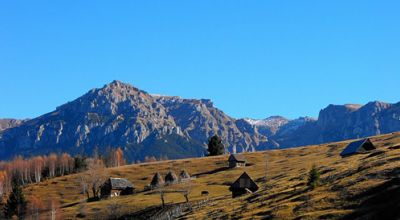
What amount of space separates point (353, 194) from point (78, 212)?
7441 centimetres

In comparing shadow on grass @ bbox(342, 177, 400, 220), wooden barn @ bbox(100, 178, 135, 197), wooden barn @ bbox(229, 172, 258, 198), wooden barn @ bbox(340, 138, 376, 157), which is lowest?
shadow on grass @ bbox(342, 177, 400, 220)

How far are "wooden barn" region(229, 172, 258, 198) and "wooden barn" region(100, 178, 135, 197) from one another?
47.0 metres

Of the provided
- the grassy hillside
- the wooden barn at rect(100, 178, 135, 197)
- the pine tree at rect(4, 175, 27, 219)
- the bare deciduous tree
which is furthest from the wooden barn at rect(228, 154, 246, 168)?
the pine tree at rect(4, 175, 27, 219)

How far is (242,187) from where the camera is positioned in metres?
120

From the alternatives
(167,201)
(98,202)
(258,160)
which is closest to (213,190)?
(167,201)

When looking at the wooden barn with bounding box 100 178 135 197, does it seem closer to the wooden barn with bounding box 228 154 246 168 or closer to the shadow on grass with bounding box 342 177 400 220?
the wooden barn with bounding box 228 154 246 168

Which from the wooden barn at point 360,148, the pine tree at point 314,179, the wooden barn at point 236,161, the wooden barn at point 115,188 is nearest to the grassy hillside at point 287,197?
the pine tree at point 314,179

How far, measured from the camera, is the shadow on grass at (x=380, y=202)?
61.5 metres

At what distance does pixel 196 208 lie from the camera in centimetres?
10888

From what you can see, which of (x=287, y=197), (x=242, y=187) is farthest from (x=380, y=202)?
(x=242, y=187)

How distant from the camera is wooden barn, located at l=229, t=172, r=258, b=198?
Result: 119125 millimetres

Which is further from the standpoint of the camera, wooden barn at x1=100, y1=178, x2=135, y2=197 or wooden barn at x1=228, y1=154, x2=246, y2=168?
wooden barn at x1=228, y1=154, x2=246, y2=168

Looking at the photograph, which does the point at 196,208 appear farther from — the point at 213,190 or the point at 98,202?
the point at 98,202

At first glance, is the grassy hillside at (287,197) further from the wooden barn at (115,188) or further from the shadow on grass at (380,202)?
the wooden barn at (115,188)
